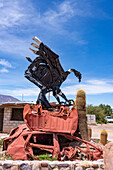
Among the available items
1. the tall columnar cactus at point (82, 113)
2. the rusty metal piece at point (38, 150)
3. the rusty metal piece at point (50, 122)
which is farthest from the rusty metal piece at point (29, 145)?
the tall columnar cactus at point (82, 113)

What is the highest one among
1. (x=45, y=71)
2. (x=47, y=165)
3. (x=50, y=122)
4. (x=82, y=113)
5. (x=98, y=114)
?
(x=45, y=71)

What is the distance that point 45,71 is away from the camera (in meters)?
8.01

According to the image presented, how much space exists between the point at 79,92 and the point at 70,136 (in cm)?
276

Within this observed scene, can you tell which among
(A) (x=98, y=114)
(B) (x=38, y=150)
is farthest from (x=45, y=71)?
(A) (x=98, y=114)

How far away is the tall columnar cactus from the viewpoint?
734 cm

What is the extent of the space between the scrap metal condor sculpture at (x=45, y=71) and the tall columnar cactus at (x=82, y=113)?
2.05 ft

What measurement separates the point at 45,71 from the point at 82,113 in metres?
2.53

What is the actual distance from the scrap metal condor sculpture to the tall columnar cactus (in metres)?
0.63

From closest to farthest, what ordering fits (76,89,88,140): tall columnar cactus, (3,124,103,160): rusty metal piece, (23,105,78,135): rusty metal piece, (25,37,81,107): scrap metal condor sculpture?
1. (3,124,103,160): rusty metal piece
2. (23,105,78,135): rusty metal piece
3. (76,89,88,140): tall columnar cactus
4. (25,37,81,107): scrap metal condor sculpture

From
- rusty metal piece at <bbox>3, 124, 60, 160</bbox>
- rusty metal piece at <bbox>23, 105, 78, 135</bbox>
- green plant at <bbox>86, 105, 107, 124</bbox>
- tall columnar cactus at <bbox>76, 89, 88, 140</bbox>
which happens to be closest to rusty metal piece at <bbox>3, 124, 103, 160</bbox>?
rusty metal piece at <bbox>3, 124, 60, 160</bbox>

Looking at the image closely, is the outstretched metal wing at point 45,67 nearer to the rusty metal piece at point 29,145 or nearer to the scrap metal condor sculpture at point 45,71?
the scrap metal condor sculpture at point 45,71

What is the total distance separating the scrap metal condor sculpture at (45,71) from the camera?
25.6 ft

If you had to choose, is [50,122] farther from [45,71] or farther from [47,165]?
[45,71]

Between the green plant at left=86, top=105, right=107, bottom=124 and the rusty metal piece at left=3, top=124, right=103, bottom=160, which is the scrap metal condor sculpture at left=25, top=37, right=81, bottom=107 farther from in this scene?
the green plant at left=86, top=105, right=107, bottom=124
